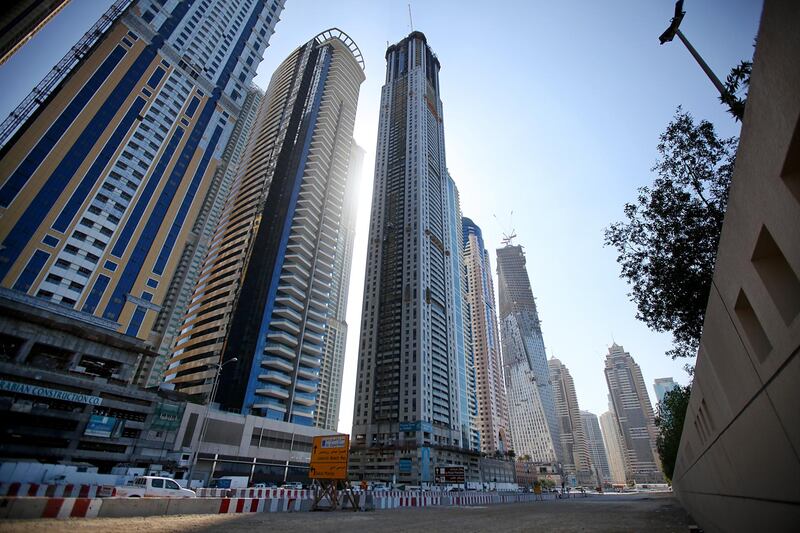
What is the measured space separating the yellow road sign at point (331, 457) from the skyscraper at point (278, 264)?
4500 cm

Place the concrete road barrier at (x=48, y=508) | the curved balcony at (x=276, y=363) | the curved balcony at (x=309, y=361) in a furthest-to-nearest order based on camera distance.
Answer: the curved balcony at (x=309, y=361)
the curved balcony at (x=276, y=363)
the concrete road barrier at (x=48, y=508)

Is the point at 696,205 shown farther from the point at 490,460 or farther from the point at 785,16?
the point at 490,460

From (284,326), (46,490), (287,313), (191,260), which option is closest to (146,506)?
(46,490)

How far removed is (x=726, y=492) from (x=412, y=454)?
82.4 meters

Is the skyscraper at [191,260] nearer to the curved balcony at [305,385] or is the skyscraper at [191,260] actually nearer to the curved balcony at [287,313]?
the curved balcony at [287,313]

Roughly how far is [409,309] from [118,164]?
70.0 m

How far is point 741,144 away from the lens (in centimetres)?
457

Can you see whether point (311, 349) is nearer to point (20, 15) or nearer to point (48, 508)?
point (48, 508)

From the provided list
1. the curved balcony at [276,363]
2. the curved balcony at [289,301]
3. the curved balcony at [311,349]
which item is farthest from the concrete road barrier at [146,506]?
the curved balcony at [289,301]

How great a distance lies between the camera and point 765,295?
4.34 metres

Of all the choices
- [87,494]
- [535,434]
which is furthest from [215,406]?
[535,434]

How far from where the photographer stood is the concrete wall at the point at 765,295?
11.5 ft

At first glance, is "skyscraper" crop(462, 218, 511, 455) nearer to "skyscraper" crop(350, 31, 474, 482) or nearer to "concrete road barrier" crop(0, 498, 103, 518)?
"skyscraper" crop(350, 31, 474, 482)

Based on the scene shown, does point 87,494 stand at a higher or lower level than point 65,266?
lower
